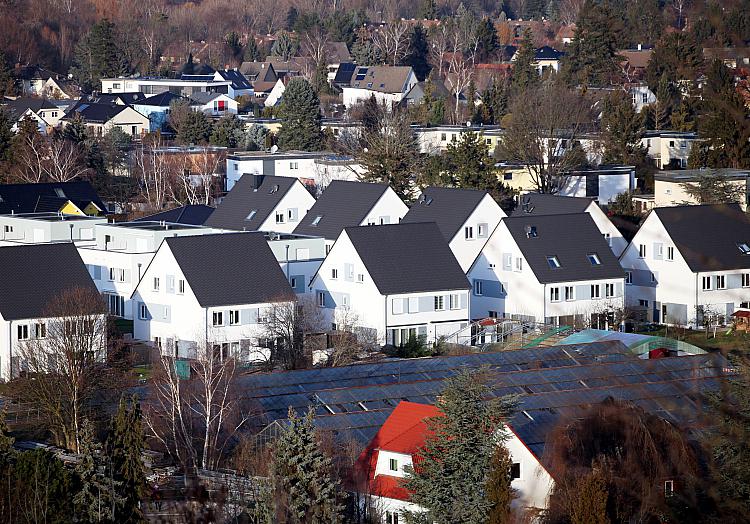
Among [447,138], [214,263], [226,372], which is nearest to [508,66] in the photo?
[447,138]

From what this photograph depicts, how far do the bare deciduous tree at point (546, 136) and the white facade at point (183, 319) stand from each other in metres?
13.0

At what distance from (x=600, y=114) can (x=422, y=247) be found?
18.7 m

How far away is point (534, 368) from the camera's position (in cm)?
1875

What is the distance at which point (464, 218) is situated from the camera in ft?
87.8

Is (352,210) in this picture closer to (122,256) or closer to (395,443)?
(122,256)

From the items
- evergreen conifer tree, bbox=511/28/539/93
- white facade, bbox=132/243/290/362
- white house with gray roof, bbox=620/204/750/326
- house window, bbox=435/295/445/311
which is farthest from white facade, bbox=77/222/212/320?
evergreen conifer tree, bbox=511/28/539/93

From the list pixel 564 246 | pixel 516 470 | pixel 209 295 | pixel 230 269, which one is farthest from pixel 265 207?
pixel 516 470

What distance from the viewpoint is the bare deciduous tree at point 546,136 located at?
3353 centimetres

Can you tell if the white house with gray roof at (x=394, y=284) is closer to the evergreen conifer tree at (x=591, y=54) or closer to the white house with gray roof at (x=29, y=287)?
the white house with gray roof at (x=29, y=287)

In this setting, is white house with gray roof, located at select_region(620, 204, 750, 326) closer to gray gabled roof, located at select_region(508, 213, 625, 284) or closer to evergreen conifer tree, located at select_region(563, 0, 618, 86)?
gray gabled roof, located at select_region(508, 213, 625, 284)

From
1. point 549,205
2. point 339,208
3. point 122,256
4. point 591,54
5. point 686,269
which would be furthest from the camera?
point 591,54

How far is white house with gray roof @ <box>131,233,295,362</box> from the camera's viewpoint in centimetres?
2161

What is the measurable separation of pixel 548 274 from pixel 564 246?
991 mm

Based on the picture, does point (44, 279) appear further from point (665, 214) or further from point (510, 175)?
point (510, 175)
